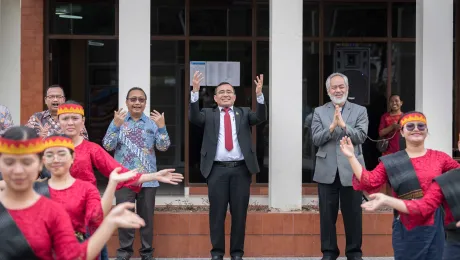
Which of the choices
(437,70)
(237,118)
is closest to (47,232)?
(237,118)

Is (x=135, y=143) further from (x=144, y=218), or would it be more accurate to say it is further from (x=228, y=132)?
(x=228, y=132)

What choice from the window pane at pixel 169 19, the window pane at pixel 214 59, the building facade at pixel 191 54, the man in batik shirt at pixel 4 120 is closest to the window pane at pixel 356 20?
the building facade at pixel 191 54

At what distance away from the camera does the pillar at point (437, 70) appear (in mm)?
10086

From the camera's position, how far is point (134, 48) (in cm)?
1002

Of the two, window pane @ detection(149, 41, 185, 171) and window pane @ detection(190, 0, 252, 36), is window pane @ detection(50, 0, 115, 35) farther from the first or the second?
window pane @ detection(190, 0, 252, 36)

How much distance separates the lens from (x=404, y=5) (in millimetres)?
12648

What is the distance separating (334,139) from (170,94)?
4.69 m

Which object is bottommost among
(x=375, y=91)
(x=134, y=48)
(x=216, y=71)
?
(x=375, y=91)

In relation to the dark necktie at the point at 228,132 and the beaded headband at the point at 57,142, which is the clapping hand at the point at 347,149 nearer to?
the beaded headband at the point at 57,142

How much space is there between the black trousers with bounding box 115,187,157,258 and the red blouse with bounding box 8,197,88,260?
4.61 meters

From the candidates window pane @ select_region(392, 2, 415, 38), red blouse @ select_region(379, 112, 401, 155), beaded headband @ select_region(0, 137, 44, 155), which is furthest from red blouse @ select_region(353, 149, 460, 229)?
window pane @ select_region(392, 2, 415, 38)

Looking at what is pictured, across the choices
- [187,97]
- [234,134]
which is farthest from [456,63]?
[234,134]

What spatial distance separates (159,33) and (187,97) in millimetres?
1124

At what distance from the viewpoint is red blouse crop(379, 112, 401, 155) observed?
1143cm
